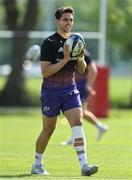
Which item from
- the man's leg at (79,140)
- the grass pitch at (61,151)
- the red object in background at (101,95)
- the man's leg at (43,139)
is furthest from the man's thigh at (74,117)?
the red object in background at (101,95)

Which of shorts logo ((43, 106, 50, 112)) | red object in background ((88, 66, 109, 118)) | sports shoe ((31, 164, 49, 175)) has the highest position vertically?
shorts logo ((43, 106, 50, 112))

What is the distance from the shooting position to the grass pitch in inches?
425

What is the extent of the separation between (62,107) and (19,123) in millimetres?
11711

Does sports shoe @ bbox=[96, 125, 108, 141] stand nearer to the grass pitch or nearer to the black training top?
the grass pitch

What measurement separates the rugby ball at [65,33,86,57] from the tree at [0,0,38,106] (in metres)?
18.8

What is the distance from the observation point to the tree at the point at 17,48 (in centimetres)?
2972

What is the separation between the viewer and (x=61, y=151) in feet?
47.0

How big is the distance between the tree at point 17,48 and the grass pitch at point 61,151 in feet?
19.6

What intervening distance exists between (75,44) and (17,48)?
1985 centimetres

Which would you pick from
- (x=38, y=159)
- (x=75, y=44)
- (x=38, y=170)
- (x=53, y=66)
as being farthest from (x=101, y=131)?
(x=75, y=44)

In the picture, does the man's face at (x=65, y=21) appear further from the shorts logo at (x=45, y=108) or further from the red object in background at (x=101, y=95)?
the red object in background at (x=101, y=95)

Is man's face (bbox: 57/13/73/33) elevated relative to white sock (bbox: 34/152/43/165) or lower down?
elevated

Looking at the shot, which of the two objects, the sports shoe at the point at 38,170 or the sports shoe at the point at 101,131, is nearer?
the sports shoe at the point at 38,170

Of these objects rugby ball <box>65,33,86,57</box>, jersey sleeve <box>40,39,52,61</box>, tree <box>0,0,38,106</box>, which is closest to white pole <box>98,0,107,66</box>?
tree <box>0,0,38,106</box>
